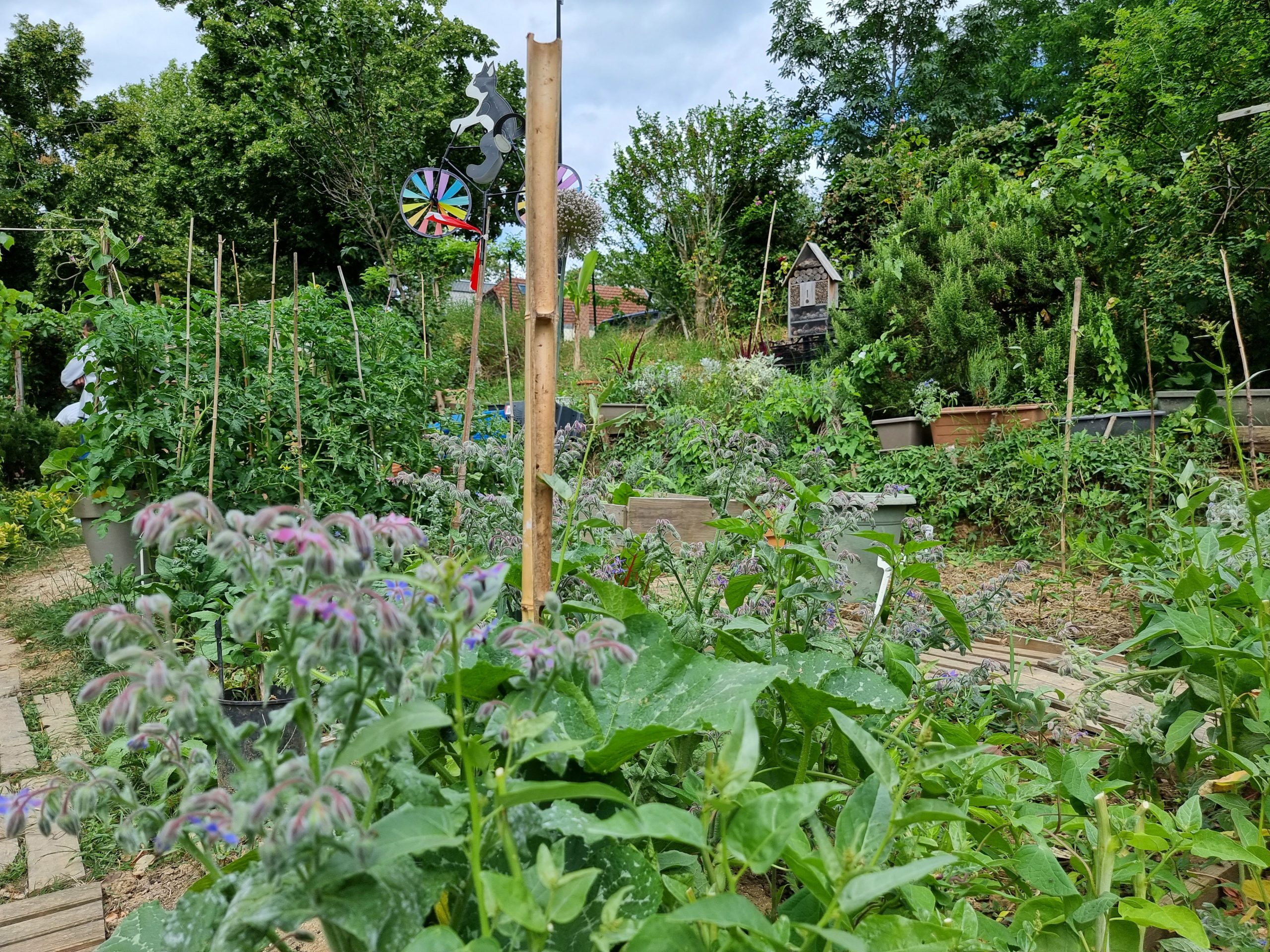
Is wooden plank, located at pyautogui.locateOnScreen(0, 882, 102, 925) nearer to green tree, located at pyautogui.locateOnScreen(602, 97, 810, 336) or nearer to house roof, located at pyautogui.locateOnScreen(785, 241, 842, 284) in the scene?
house roof, located at pyautogui.locateOnScreen(785, 241, 842, 284)

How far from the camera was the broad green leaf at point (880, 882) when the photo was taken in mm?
484

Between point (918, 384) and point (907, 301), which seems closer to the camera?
point (918, 384)

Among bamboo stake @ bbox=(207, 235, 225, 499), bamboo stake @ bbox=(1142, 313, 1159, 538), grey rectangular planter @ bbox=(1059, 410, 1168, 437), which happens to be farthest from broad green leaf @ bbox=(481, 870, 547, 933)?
grey rectangular planter @ bbox=(1059, 410, 1168, 437)

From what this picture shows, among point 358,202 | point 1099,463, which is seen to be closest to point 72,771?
point 1099,463

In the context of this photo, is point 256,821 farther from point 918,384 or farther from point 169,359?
point 918,384

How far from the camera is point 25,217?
15594 millimetres

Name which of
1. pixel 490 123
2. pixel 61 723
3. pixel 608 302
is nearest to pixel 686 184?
pixel 608 302

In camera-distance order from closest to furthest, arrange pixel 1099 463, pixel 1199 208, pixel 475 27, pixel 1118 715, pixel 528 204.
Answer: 1. pixel 528 204
2. pixel 1118 715
3. pixel 1099 463
4. pixel 1199 208
5. pixel 475 27

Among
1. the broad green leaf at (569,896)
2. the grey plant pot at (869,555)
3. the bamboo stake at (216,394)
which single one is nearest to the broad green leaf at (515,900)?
the broad green leaf at (569,896)

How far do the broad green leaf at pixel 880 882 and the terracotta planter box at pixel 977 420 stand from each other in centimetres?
481

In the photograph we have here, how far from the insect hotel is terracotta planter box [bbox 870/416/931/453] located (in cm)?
451

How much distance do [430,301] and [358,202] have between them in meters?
4.61

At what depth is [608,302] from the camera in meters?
16.4

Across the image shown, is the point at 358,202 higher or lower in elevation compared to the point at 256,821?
higher
